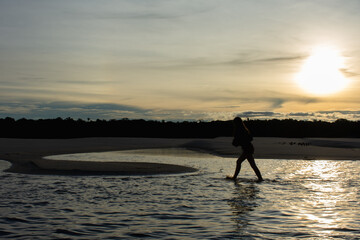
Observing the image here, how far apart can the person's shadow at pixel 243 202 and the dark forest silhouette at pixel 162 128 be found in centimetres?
5402

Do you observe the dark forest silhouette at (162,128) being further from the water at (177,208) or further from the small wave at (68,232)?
the small wave at (68,232)

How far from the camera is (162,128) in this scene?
73125 millimetres

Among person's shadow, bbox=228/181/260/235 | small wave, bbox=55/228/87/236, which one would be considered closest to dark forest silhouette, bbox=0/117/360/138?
person's shadow, bbox=228/181/260/235

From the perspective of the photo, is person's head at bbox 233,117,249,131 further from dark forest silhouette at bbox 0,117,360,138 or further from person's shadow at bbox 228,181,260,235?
dark forest silhouette at bbox 0,117,360,138

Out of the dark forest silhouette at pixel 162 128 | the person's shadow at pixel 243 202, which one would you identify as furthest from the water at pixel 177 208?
the dark forest silhouette at pixel 162 128

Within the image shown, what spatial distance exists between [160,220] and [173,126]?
6515 centimetres

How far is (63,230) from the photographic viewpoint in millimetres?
8047

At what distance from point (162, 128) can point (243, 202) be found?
205ft

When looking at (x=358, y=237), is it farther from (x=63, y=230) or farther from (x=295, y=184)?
(x=295, y=184)

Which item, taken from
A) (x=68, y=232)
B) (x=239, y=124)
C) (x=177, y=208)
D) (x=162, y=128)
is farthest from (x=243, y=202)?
(x=162, y=128)

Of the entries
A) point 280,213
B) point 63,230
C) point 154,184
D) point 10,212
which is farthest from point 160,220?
point 154,184

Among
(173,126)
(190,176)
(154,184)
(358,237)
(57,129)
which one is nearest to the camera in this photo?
A: (358,237)

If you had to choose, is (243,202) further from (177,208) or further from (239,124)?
(239,124)

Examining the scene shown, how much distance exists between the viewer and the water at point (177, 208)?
314 inches
